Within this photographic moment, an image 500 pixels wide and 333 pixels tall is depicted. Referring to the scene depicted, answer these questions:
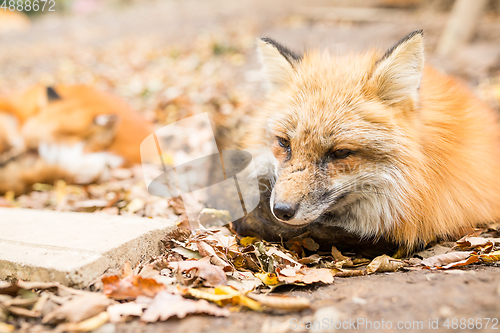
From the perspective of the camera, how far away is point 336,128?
200cm

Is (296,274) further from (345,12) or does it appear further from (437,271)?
(345,12)

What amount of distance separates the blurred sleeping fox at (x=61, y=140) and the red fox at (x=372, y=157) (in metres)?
2.54

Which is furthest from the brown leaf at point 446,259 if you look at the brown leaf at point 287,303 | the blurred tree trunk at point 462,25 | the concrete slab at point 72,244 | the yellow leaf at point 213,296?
the blurred tree trunk at point 462,25

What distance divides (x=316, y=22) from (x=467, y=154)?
8579mm

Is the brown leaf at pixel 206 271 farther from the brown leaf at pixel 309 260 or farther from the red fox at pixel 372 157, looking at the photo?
the brown leaf at pixel 309 260

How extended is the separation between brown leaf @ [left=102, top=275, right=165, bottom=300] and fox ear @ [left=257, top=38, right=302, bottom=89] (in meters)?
1.65

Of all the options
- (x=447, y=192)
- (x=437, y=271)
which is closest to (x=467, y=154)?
(x=447, y=192)

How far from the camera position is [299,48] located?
6855 mm

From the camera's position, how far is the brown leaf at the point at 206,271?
1.68 meters

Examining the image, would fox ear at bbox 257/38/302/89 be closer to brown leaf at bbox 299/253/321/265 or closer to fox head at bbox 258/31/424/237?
fox head at bbox 258/31/424/237

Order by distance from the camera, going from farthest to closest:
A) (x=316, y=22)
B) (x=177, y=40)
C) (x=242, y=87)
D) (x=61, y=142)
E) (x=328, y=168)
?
(x=177, y=40) → (x=316, y=22) → (x=242, y=87) → (x=61, y=142) → (x=328, y=168)

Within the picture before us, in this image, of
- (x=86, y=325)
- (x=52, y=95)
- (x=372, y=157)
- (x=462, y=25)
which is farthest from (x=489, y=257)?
(x=462, y=25)

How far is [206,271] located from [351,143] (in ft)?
3.60

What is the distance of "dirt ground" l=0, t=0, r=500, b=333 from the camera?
1310 mm
